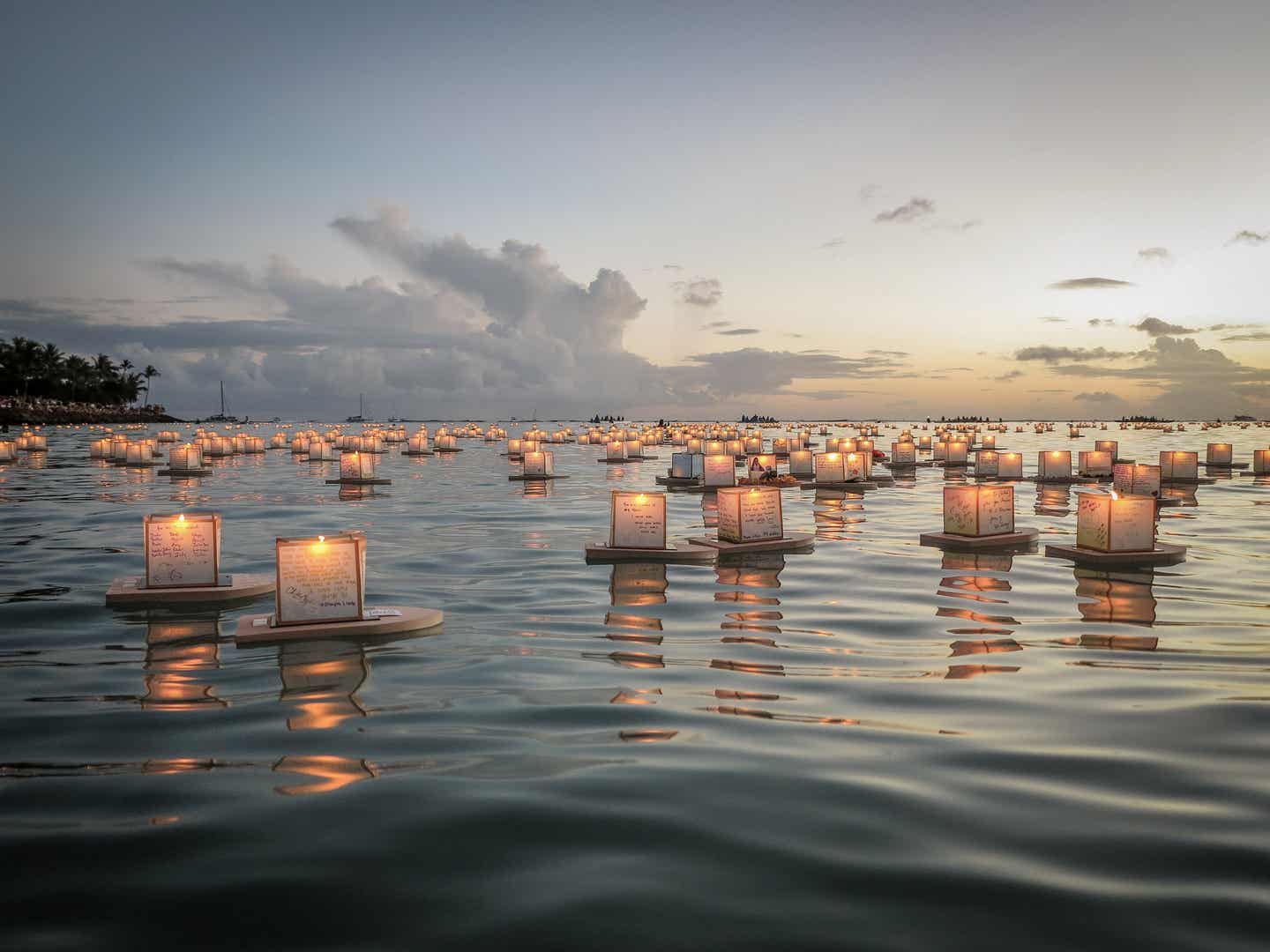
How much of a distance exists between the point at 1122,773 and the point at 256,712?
8.59m

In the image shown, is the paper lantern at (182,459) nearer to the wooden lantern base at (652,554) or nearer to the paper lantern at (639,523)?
the wooden lantern base at (652,554)

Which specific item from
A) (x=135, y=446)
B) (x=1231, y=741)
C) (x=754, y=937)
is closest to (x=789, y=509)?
(x=1231, y=741)

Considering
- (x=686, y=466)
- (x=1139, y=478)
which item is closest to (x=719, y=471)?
(x=686, y=466)

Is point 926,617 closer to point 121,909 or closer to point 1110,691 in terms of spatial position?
point 1110,691

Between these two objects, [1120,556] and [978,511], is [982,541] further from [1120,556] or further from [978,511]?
[1120,556]

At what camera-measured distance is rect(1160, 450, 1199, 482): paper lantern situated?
4462cm

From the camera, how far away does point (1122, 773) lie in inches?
338

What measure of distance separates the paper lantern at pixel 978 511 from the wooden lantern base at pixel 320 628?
14565 millimetres

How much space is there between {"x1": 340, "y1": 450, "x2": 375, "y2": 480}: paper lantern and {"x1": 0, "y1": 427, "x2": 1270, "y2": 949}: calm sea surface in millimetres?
26479

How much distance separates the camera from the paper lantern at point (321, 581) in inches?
543

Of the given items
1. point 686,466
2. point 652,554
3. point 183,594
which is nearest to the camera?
point 183,594

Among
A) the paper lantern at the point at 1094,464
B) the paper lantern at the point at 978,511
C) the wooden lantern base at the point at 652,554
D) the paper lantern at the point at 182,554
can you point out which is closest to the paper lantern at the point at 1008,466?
the paper lantern at the point at 1094,464

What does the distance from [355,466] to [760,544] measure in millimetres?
27670

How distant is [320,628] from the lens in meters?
13.7
